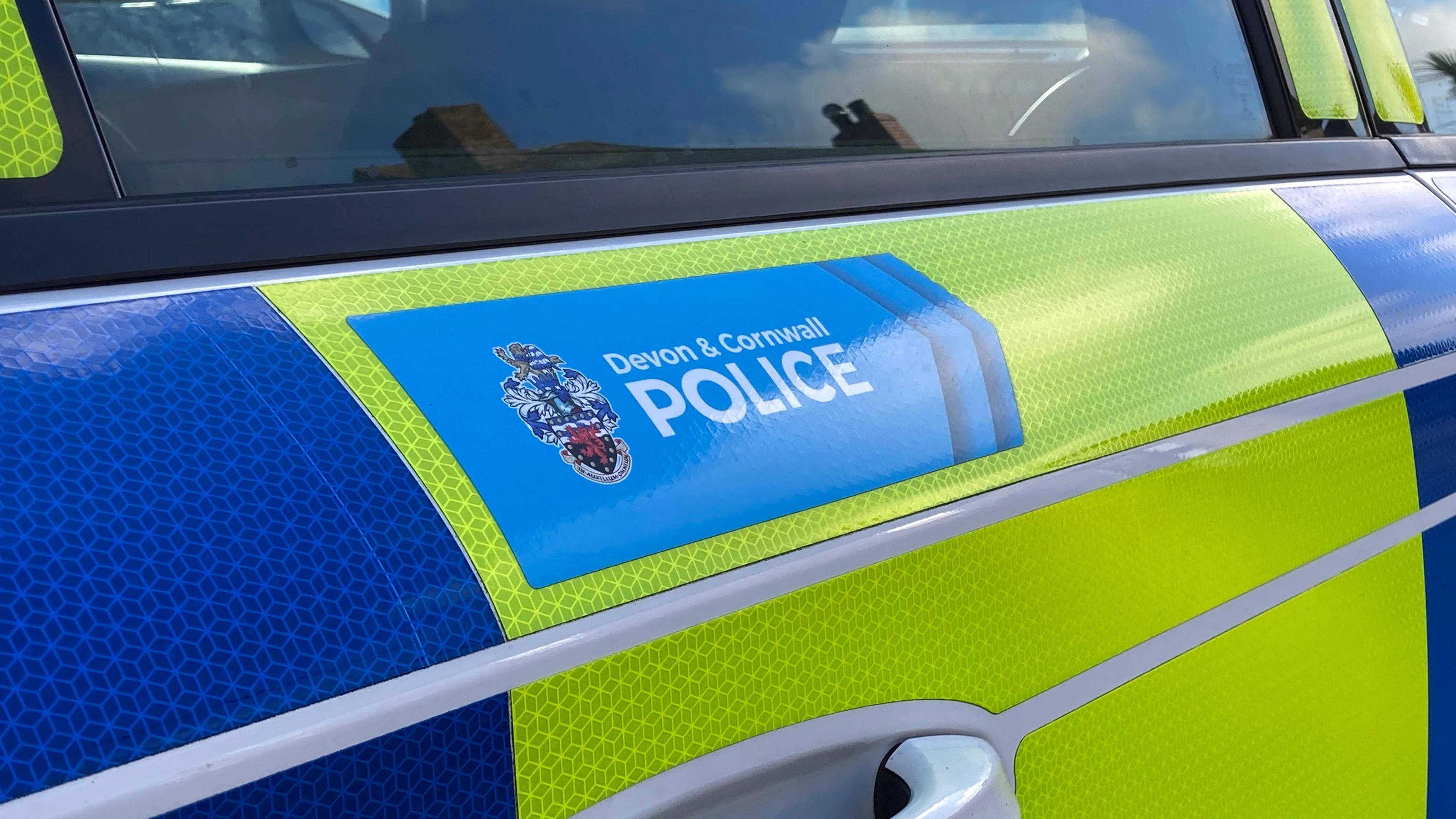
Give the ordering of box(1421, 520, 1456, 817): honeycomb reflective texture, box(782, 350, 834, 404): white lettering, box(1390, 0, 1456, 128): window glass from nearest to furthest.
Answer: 1. box(782, 350, 834, 404): white lettering
2. box(1421, 520, 1456, 817): honeycomb reflective texture
3. box(1390, 0, 1456, 128): window glass

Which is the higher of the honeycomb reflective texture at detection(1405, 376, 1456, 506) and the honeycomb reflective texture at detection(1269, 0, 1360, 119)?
the honeycomb reflective texture at detection(1269, 0, 1360, 119)

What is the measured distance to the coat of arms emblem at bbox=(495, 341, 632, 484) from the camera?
0.81 metres

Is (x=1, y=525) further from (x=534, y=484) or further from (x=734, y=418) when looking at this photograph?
(x=734, y=418)

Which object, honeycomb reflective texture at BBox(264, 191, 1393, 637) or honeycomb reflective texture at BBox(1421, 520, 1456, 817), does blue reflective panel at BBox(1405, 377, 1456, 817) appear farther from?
honeycomb reflective texture at BBox(264, 191, 1393, 637)

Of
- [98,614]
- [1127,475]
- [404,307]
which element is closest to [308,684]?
[98,614]

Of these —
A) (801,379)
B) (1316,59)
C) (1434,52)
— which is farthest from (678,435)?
(1434,52)

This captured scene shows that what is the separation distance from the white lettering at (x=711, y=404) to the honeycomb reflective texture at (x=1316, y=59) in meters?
1.22

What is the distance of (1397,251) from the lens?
1572 millimetres

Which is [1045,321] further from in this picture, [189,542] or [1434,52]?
[1434,52]

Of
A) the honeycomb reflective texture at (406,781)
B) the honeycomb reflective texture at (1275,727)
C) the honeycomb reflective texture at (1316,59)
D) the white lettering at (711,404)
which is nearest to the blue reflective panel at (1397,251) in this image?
the honeycomb reflective texture at (1316,59)

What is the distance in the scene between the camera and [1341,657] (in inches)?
50.5

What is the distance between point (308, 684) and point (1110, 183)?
1092 millimetres

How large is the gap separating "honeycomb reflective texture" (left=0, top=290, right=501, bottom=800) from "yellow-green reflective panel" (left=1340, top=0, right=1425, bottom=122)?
1696mm

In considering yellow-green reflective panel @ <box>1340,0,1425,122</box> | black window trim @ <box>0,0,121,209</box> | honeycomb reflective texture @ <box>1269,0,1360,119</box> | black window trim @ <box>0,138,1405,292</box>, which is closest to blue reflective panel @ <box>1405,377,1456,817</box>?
black window trim @ <box>0,138,1405,292</box>
